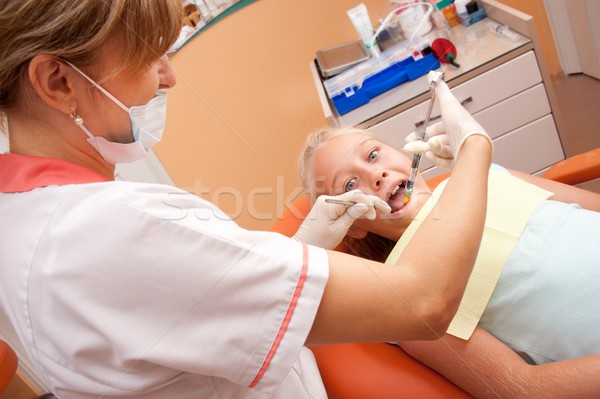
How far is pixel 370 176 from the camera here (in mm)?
1378

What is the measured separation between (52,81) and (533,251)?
1.10m

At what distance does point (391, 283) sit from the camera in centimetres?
67

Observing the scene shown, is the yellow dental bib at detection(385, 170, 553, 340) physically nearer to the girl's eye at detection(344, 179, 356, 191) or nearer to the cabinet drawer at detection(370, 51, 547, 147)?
the girl's eye at detection(344, 179, 356, 191)

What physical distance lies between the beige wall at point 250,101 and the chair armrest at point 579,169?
1.46 meters

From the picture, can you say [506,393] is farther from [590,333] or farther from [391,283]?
[391,283]

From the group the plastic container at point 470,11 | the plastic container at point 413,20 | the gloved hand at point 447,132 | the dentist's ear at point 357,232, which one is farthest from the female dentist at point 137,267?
the plastic container at point 470,11

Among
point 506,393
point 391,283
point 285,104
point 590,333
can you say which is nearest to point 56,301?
point 391,283

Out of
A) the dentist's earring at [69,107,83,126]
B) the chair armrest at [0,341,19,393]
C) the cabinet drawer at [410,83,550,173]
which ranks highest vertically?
the dentist's earring at [69,107,83,126]

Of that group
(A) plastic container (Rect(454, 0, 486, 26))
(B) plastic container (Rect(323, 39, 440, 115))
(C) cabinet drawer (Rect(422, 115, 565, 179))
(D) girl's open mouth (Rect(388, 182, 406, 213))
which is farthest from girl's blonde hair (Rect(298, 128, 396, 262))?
(A) plastic container (Rect(454, 0, 486, 26))

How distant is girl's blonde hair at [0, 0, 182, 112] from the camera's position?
650 mm

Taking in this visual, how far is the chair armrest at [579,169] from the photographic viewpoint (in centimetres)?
139

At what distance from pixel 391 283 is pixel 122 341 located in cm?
39

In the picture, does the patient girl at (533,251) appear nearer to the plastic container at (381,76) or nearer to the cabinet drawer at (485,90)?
the cabinet drawer at (485,90)

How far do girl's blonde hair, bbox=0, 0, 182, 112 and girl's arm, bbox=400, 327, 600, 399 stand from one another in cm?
90
